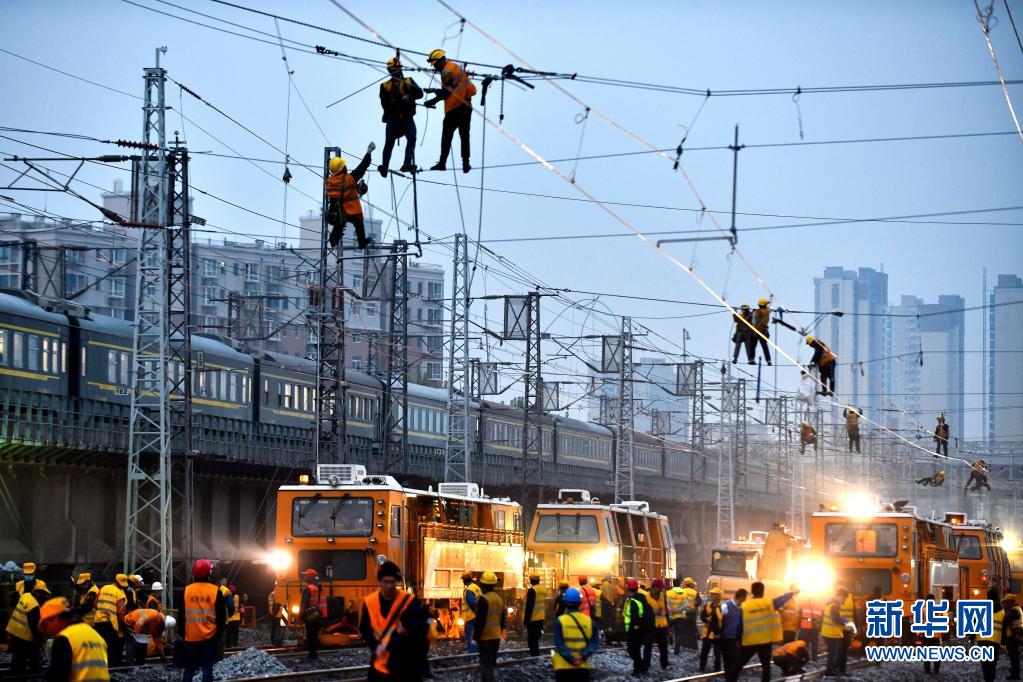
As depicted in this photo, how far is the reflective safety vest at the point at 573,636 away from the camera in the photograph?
693 inches

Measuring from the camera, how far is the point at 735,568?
43781 mm

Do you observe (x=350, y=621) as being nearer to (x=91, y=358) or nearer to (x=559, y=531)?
(x=559, y=531)

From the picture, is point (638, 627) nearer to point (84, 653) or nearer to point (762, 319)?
point (762, 319)

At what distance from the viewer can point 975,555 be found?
43.3 meters

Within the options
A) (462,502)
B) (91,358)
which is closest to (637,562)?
(462,502)

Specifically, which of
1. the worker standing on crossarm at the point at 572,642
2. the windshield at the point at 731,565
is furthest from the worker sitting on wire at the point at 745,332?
the worker standing on crossarm at the point at 572,642

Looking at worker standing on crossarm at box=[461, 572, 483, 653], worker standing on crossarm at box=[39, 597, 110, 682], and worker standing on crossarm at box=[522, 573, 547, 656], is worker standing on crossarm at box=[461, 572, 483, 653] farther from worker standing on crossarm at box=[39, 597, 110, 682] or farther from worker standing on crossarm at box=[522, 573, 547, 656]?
worker standing on crossarm at box=[39, 597, 110, 682]

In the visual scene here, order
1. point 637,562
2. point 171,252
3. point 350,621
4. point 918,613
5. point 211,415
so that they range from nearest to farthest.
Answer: point 350,621 → point 918,613 → point 171,252 → point 637,562 → point 211,415

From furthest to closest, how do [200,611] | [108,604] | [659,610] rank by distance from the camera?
[659,610] < [108,604] < [200,611]

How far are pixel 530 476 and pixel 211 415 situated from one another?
75.2ft

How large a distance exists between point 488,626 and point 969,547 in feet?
84.6

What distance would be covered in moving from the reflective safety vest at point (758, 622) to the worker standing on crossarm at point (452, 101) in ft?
23.5

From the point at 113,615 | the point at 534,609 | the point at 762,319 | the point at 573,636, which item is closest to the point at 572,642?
the point at 573,636

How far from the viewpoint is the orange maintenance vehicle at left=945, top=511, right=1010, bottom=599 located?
42656mm
